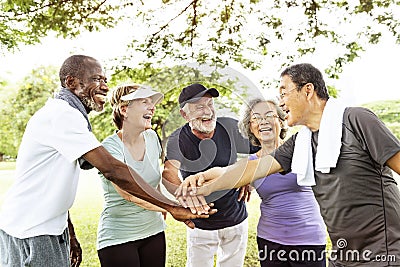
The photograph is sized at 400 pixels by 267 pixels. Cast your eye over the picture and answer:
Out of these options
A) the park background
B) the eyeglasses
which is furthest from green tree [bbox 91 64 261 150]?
the park background

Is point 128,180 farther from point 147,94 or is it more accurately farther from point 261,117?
point 261,117

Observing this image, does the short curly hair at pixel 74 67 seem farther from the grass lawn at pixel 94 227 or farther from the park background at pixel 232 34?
the grass lawn at pixel 94 227

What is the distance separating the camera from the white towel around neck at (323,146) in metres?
1.81

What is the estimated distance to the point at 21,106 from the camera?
382 inches

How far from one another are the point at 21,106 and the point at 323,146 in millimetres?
8682

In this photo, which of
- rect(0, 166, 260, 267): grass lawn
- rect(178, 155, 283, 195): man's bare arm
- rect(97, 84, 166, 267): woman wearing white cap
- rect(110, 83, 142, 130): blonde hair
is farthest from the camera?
rect(0, 166, 260, 267): grass lawn

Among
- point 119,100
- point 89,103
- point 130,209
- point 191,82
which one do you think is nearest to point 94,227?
point 130,209

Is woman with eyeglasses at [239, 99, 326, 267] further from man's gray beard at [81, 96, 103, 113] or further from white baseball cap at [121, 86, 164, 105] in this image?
man's gray beard at [81, 96, 103, 113]

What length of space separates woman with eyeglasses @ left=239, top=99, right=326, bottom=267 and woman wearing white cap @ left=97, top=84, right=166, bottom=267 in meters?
0.45

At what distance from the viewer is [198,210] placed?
2018 millimetres

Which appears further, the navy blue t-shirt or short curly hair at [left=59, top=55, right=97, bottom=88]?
short curly hair at [left=59, top=55, right=97, bottom=88]

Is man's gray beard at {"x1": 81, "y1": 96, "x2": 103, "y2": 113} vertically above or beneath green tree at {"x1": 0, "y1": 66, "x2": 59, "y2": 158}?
beneath

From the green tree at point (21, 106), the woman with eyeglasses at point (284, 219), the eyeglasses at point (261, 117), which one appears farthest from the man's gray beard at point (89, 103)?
the green tree at point (21, 106)

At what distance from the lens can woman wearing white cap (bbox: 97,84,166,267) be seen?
6.64 ft
